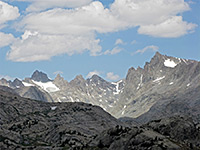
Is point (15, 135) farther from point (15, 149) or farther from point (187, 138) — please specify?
point (187, 138)

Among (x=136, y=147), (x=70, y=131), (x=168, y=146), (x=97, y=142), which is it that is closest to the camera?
(x=168, y=146)

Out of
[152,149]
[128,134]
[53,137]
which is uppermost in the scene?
[53,137]

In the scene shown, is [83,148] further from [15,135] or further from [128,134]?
A: [15,135]

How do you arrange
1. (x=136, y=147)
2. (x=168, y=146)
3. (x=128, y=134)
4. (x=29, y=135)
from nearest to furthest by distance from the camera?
1. (x=168, y=146)
2. (x=136, y=147)
3. (x=128, y=134)
4. (x=29, y=135)

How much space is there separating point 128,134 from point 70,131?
82.9 m

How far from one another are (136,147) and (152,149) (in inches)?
202

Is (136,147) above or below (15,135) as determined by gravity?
below

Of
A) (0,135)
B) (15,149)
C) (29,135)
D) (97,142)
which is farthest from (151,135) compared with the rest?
(29,135)

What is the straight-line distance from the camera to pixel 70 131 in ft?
514

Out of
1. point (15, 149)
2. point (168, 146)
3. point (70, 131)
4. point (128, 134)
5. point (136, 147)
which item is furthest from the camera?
point (70, 131)

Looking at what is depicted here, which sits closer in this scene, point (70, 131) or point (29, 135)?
point (70, 131)

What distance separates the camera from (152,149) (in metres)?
67.4

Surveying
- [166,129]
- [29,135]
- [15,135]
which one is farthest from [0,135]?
[166,129]

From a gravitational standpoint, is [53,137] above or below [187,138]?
above
